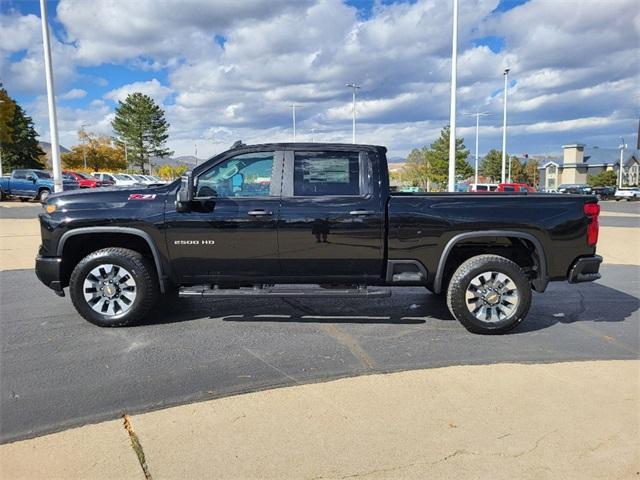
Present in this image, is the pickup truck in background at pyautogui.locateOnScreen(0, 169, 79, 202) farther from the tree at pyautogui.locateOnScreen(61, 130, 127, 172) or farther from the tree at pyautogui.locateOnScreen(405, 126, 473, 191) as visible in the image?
the tree at pyautogui.locateOnScreen(61, 130, 127, 172)

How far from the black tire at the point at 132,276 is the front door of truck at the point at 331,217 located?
1411mm

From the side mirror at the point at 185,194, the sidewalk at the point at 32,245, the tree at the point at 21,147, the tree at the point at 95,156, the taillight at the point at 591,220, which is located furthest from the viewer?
the tree at the point at 95,156

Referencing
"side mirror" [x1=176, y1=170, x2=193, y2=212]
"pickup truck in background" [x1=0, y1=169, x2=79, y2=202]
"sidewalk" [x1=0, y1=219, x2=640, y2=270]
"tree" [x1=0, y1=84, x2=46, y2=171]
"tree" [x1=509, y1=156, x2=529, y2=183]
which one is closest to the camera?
"side mirror" [x1=176, y1=170, x2=193, y2=212]

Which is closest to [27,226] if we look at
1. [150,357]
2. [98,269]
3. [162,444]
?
[98,269]

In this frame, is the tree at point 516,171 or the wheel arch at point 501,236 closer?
the wheel arch at point 501,236

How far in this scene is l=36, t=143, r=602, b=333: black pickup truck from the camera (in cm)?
490

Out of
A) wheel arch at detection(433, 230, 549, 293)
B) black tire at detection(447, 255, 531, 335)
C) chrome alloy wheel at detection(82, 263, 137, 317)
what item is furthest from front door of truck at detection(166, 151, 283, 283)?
black tire at detection(447, 255, 531, 335)

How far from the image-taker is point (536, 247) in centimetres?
493

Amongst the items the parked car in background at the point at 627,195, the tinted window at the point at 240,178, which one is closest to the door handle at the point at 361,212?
the tinted window at the point at 240,178

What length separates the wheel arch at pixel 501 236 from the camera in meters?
4.89

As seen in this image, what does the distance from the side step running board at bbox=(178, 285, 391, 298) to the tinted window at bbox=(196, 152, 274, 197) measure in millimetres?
972

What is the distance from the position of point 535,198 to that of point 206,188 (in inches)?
132

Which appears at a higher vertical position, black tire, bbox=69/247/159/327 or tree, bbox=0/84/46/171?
tree, bbox=0/84/46/171

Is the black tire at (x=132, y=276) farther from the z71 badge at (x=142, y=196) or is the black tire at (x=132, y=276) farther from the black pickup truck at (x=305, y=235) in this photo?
the z71 badge at (x=142, y=196)
